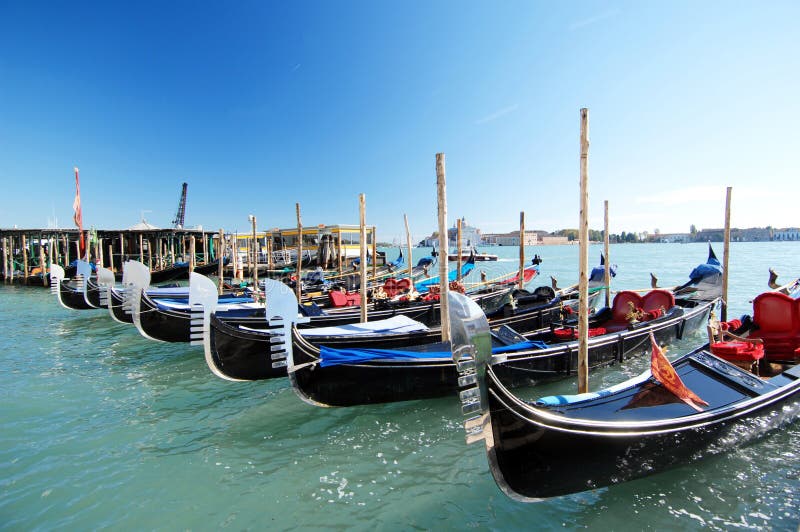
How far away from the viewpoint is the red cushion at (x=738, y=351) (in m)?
4.77

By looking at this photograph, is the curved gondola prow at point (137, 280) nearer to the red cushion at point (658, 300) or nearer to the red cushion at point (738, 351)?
the red cushion at point (738, 351)

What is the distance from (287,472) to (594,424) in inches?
113

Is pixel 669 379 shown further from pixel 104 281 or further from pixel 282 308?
pixel 104 281

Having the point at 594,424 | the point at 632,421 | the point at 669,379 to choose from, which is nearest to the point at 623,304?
the point at 669,379

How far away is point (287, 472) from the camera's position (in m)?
4.00

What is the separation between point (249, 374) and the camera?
6.27 m

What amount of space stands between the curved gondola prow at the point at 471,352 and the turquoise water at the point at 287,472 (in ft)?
3.60

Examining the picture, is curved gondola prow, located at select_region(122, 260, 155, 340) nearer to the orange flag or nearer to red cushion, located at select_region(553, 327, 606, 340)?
red cushion, located at select_region(553, 327, 606, 340)

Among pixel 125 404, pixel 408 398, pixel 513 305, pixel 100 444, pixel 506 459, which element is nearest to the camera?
pixel 506 459

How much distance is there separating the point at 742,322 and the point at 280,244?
95.8 feet

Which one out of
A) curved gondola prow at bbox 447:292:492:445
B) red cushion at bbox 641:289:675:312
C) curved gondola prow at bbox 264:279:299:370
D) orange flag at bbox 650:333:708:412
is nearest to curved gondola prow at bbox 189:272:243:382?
curved gondola prow at bbox 264:279:299:370

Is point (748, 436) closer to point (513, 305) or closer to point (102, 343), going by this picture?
point (513, 305)

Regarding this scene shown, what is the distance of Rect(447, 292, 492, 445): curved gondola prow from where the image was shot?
2.62 metres

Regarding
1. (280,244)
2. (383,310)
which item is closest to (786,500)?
(383,310)
